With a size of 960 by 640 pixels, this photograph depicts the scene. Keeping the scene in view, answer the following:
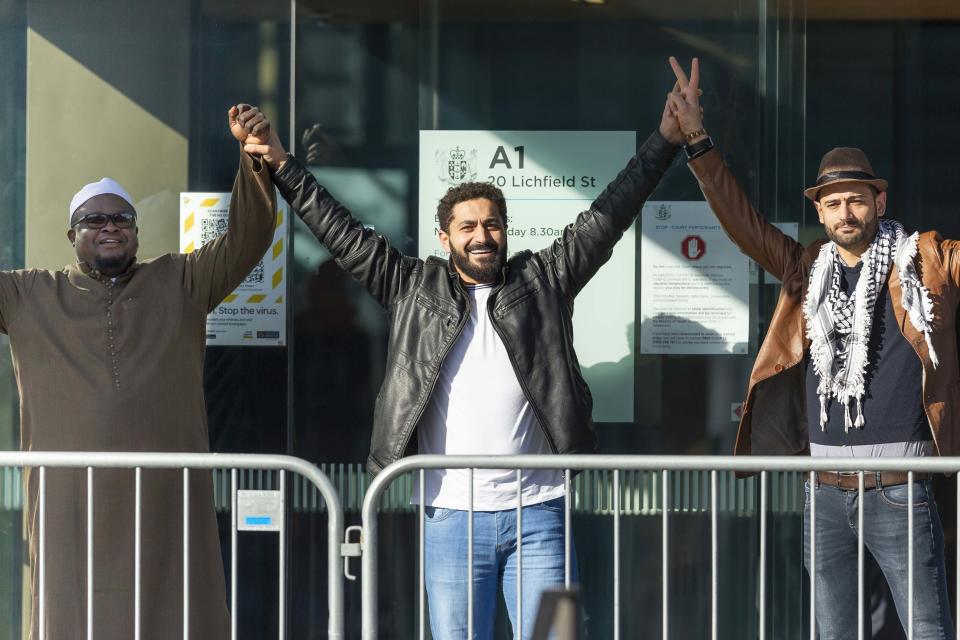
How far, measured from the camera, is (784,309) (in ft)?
15.9

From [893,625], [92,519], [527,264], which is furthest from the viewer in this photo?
[893,625]

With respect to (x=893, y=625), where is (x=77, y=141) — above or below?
above

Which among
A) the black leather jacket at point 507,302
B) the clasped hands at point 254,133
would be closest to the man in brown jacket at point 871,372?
the black leather jacket at point 507,302

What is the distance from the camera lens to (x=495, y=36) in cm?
609

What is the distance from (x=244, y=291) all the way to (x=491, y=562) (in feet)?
7.25

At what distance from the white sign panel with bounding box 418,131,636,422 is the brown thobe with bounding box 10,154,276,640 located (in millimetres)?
1443

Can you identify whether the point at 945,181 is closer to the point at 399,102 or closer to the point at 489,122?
the point at 489,122

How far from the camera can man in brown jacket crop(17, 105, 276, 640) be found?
4648 mm

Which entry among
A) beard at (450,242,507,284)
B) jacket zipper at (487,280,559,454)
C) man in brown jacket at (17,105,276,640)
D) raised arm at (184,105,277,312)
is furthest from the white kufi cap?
jacket zipper at (487,280,559,454)

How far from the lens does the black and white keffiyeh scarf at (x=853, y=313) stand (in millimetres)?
4484

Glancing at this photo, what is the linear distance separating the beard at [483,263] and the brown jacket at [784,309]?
80 centimetres

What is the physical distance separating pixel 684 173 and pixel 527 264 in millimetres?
1615

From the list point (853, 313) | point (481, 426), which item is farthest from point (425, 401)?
point (853, 313)

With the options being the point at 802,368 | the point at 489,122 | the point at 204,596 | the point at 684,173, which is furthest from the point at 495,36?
the point at 204,596
